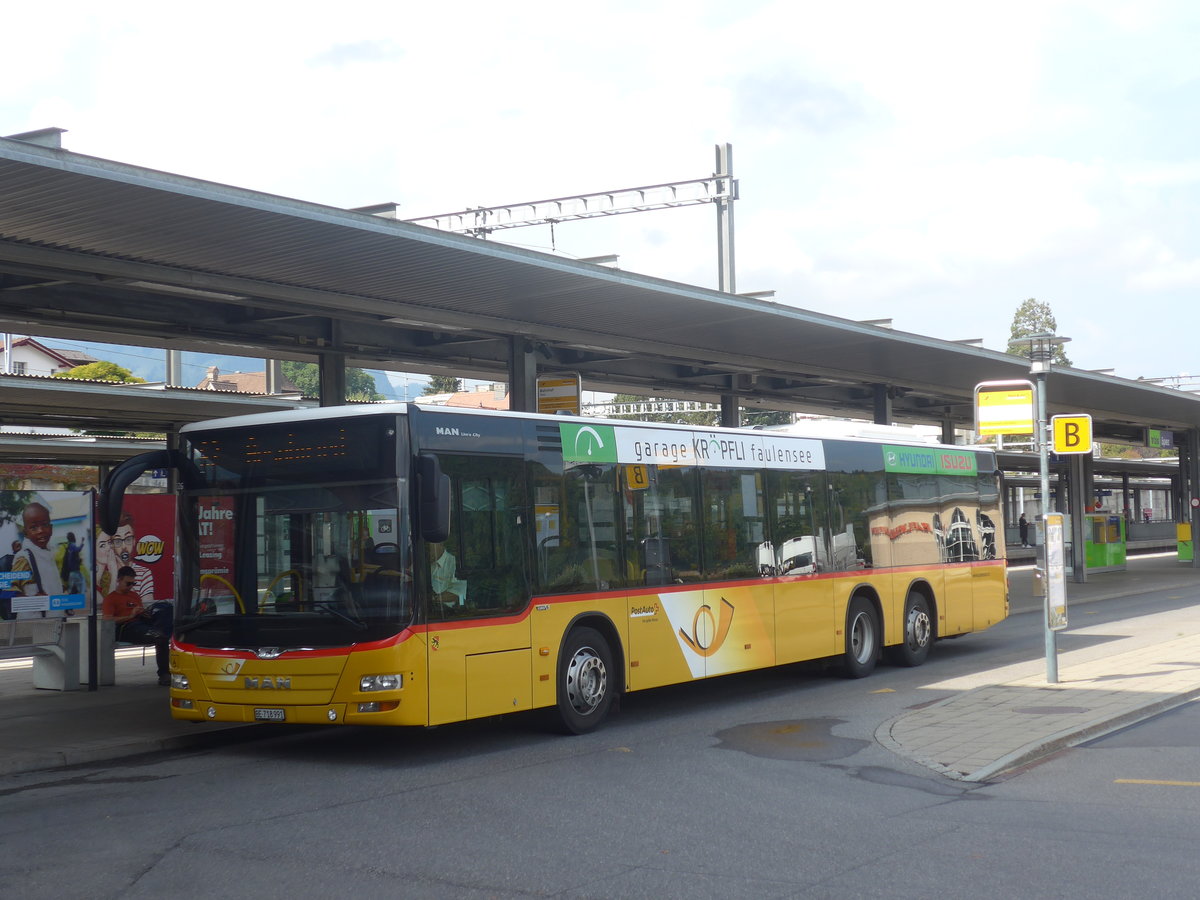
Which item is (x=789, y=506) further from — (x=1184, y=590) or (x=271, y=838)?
(x=1184, y=590)

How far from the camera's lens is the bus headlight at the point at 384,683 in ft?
32.4

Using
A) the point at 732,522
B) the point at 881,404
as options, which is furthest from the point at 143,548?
the point at 881,404

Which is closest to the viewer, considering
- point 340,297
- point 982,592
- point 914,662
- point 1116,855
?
point 1116,855

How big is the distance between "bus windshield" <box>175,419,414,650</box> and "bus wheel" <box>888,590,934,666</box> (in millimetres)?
8880

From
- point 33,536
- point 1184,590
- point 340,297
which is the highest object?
point 340,297

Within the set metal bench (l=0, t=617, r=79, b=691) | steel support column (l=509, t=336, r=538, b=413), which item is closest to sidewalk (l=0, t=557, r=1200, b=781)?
metal bench (l=0, t=617, r=79, b=691)

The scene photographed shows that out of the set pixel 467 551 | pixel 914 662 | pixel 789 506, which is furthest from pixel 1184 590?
pixel 467 551

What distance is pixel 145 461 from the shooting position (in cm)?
1116

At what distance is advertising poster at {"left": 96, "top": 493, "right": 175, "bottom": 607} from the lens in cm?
1603

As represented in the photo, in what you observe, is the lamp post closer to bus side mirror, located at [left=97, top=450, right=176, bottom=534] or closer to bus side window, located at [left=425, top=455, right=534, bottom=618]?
A: bus side window, located at [left=425, top=455, right=534, bottom=618]

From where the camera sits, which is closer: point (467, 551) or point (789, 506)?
point (467, 551)

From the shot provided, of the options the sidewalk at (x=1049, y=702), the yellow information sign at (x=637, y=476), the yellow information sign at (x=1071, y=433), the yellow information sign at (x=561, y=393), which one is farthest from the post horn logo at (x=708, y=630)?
the yellow information sign at (x=561, y=393)

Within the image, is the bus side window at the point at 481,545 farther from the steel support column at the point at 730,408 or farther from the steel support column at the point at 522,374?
the steel support column at the point at 730,408

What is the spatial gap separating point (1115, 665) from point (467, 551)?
9.11 meters
